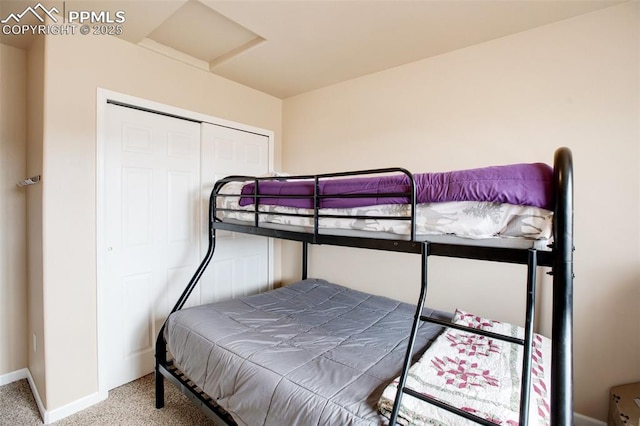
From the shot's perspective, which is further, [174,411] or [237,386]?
[174,411]

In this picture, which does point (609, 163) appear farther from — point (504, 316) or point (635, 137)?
point (504, 316)

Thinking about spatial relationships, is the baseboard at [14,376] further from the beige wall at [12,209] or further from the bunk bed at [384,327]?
the bunk bed at [384,327]

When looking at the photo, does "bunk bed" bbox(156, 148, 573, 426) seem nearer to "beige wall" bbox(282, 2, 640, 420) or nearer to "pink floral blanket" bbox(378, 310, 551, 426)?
"pink floral blanket" bbox(378, 310, 551, 426)

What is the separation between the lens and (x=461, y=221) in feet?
3.74

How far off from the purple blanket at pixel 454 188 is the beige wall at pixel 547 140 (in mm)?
1088

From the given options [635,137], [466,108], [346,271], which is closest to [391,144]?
[466,108]

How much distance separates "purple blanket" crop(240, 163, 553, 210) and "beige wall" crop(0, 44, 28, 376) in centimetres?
213

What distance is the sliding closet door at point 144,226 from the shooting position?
215cm

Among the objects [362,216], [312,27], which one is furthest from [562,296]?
[312,27]

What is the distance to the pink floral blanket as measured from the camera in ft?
3.29

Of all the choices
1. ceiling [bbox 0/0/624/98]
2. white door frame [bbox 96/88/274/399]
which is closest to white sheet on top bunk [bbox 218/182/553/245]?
ceiling [bbox 0/0/624/98]

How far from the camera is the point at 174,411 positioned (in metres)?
1.98

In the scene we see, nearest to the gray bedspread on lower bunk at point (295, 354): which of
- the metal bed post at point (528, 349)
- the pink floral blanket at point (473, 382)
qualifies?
the pink floral blanket at point (473, 382)

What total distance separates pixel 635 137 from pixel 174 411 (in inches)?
127
